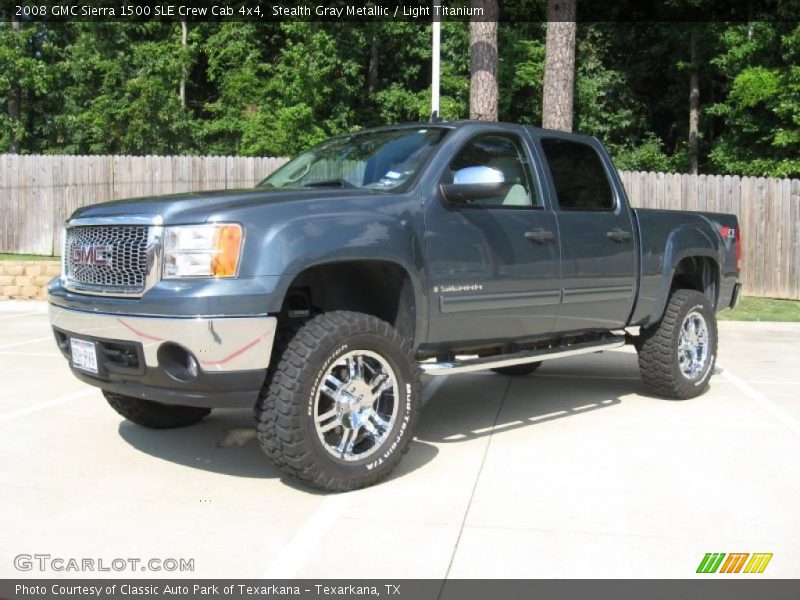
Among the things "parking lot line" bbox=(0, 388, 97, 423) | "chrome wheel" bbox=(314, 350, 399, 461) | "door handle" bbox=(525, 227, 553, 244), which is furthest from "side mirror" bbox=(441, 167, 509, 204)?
"parking lot line" bbox=(0, 388, 97, 423)

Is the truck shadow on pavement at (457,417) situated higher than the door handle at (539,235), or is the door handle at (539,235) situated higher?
the door handle at (539,235)

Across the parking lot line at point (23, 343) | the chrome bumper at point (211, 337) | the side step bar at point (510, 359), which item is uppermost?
the chrome bumper at point (211, 337)

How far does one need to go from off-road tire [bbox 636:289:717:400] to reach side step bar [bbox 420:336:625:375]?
1.23 ft

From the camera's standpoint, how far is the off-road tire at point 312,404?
13.8 ft

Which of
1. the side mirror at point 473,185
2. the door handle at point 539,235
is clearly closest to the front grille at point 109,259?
the side mirror at point 473,185

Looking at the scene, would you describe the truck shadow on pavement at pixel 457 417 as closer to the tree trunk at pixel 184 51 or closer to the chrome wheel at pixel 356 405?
the chrome wheel at pixel 356 405

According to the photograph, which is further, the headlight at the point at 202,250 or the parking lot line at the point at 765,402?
the parking lot line at the point at 765,402

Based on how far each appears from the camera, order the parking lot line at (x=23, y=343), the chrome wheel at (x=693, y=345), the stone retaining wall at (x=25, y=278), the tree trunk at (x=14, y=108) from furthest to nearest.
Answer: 1. the tree trunk at (x=14, y=108)
2. the stone retaining wall at (x=25, y=278)
3. the parking lot line at (x=23, y=343)
4. the chrome wheel at (x=693, y=345)

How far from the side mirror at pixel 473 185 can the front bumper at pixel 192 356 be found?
141 cm

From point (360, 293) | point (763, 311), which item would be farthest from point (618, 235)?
A: point (763, 311)

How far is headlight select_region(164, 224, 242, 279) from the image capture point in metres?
4.10

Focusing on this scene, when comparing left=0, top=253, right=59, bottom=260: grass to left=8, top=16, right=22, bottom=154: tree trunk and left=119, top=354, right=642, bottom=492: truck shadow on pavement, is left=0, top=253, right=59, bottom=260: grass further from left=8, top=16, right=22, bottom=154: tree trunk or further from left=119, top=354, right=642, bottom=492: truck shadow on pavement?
left=8, top=16, right=22, bottom=154: tree trunk

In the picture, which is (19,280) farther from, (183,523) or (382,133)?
(183,523)

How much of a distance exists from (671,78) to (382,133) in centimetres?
2673
